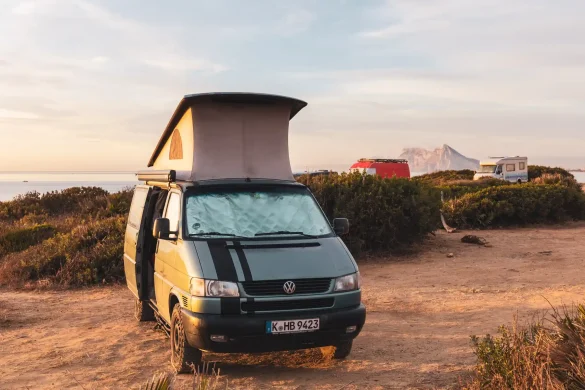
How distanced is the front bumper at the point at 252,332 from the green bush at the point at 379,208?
27.5ft

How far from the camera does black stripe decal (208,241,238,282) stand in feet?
18.6

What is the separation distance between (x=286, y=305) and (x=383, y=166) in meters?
36.0

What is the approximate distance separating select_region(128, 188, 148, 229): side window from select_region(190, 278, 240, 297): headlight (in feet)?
9.50

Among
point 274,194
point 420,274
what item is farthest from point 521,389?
point 420,274

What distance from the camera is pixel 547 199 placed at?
20.6 metres

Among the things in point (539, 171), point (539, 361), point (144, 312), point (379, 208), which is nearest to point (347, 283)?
point (539, 361)

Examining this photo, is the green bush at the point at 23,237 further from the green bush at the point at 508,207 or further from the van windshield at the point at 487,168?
the van windshield at the point at 487,168

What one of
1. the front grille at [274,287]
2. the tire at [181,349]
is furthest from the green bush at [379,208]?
the front grille at [274,287]

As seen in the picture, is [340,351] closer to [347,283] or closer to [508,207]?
[347,283]

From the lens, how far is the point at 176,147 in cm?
823

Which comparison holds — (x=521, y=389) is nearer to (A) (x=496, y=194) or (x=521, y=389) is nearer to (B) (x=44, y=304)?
(B) (x=44, y=304)

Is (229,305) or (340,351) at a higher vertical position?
(229,305)

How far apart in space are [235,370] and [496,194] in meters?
16.0

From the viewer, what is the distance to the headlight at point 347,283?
5922mm
